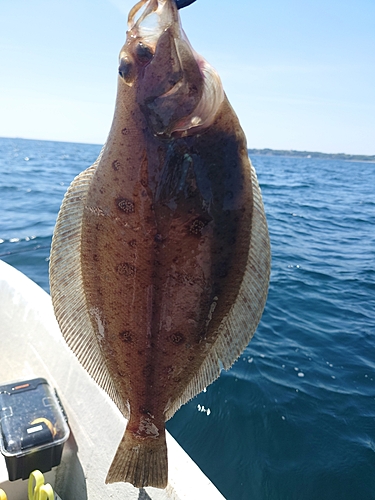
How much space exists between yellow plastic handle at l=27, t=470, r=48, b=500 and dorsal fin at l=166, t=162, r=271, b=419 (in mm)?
1511

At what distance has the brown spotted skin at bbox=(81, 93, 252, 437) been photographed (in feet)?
6.01

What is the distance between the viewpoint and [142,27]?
67.9 inches

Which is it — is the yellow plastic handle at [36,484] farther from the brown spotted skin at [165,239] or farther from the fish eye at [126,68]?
the fish eye at [126,68]

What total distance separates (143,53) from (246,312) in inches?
52.1

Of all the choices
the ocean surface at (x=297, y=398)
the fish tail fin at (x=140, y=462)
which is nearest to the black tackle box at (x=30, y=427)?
the fish tail fin at (x=140, y=462)

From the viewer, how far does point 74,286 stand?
217cm

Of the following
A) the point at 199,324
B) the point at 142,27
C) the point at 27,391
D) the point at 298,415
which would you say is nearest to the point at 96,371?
the point at 199,324

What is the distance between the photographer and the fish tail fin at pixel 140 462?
2246mm

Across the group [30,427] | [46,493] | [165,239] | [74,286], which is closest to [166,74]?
[165,239]

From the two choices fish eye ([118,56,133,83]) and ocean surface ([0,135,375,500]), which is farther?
ocean surface ([0,135,375,500])

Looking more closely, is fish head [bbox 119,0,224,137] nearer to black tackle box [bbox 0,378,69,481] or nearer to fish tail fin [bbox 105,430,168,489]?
fish tail fin [bbox 105,430,168,489]

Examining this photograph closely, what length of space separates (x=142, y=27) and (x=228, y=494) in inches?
175

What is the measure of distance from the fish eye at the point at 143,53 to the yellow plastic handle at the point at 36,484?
3.02 metres

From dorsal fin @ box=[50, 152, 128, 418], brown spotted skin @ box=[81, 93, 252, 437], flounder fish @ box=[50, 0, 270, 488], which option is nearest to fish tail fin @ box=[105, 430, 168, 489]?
flounder fish @ box=[50, 0, 270, 488]
